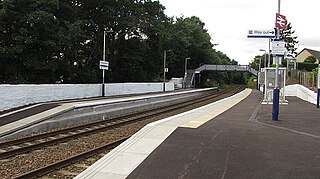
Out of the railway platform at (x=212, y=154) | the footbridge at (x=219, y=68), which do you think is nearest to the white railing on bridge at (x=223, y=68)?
the footbridge at (x=219, y=68)

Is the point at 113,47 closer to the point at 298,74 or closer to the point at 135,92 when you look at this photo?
the point at 135,92

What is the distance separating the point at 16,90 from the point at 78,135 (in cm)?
1010

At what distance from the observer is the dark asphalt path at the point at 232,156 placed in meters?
7.19

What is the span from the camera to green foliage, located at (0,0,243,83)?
38.3 meters

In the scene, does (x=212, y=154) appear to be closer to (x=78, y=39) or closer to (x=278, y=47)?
(x=278, y=47)

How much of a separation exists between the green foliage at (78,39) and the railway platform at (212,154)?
1164 inches

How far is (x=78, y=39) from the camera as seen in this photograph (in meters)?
42.8

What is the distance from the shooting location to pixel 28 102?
992 inches

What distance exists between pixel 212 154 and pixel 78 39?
36259mm

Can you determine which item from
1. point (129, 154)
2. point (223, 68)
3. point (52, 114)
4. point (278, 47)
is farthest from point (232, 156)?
point (223, 68)

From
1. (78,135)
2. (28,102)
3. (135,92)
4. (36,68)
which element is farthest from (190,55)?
(78,135)

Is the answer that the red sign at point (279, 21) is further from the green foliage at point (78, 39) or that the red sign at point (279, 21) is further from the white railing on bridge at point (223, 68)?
the white railing on bridge at point (223, 68)

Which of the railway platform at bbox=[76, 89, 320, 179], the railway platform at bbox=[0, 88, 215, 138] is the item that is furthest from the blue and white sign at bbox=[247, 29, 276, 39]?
the railway platform at bbox=[0, 88, 215, 138]

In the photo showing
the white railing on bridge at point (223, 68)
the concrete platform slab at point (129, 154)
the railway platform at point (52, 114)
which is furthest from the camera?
the white railing on bridge at point (223, 68)
